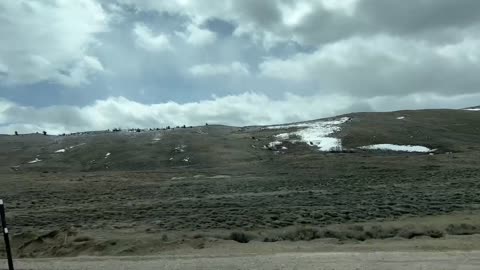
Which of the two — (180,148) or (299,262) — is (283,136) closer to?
(180,148)

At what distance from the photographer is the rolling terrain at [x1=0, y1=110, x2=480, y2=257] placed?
19.7 meters

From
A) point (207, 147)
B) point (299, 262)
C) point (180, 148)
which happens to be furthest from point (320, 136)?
point (299, 262)

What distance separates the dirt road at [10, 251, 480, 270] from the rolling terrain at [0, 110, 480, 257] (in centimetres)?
224

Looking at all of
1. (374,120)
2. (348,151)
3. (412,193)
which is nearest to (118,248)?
(412,193)

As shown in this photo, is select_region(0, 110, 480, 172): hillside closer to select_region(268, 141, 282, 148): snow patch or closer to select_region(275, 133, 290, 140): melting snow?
select_region(268, 141, 282, 148): snow patch

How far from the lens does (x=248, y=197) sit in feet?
105

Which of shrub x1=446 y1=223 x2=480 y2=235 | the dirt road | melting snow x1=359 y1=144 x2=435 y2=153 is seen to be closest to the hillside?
melting snow x1=359 y1=144 x2=435 y2=153

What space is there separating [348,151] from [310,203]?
4149 cm

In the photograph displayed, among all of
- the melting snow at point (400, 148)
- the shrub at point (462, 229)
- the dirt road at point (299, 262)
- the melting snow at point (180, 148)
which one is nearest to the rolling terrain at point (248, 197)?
the shrub at point (462, 229)

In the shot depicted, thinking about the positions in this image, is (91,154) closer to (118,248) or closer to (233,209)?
(233,209)

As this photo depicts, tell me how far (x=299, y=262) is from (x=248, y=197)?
1824cm

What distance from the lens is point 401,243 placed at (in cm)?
1675

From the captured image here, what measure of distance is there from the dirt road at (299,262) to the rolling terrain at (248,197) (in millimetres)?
2235

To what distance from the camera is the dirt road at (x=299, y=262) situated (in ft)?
42.8
